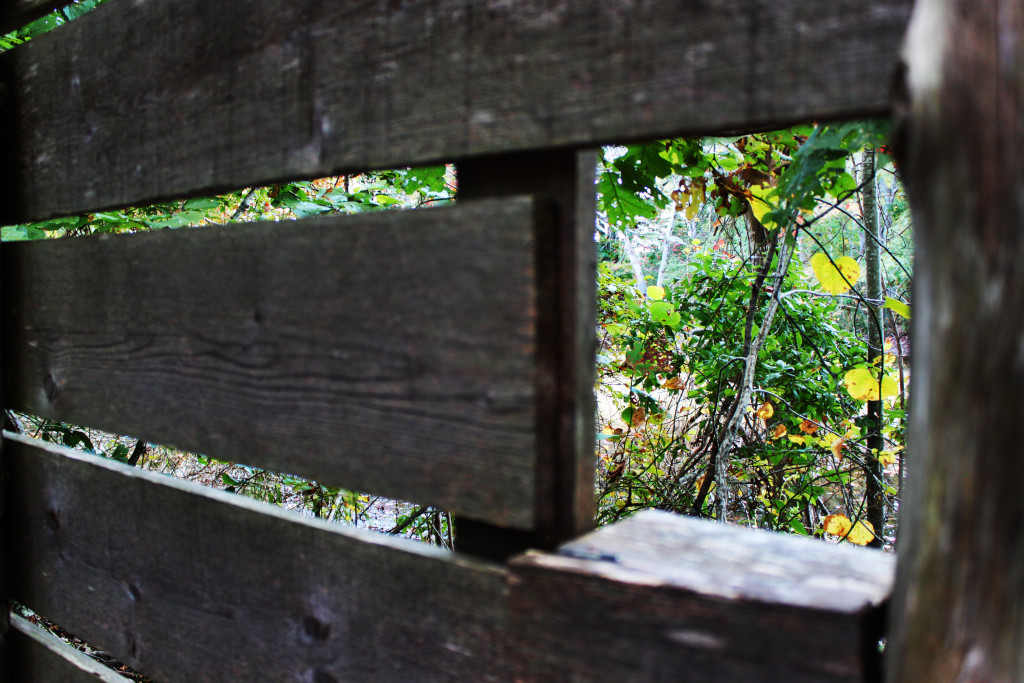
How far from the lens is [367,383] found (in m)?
0.87

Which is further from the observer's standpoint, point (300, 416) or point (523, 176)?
point (300, 416)

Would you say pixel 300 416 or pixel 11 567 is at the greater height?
pixel 300 416

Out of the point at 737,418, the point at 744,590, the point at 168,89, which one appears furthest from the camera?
the point at 737,418

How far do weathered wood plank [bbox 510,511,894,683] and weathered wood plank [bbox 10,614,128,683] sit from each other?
3.71 ft

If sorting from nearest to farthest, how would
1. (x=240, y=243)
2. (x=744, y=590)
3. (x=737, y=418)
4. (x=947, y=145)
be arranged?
1. (x=947, y=145)
2. (x=744, y=590)
3. (x=240, y=243)
4. (x=737, y=418)

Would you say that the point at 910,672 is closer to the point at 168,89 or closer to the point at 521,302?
the point at 521,302

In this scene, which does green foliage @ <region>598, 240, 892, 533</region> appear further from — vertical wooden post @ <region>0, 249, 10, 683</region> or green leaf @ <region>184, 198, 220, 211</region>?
vertical wooden post @ <region>0, 249, 10, 683</region>

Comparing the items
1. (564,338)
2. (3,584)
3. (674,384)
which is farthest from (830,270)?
(3,584)

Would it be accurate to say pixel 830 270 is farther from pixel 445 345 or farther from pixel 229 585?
pixel 229 585

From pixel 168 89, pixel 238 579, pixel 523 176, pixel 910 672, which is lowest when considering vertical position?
pixel 238 579

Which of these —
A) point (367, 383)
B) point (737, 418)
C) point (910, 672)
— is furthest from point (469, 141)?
point (737, 418)

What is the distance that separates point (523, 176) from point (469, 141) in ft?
0.23

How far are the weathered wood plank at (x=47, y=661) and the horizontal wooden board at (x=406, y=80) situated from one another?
0.94m

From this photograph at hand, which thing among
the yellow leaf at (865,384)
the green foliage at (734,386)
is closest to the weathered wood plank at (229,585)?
the yellow leaf at (865,384)
